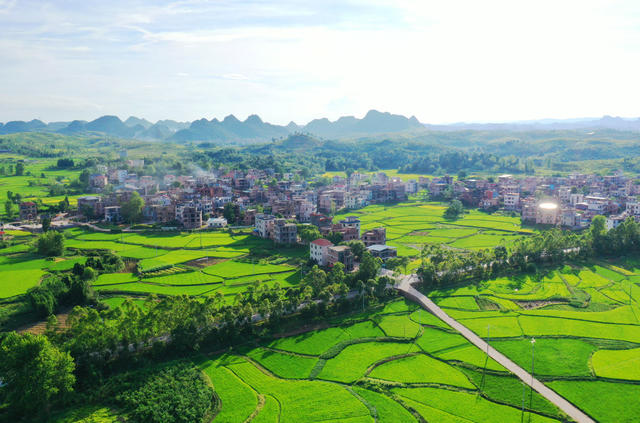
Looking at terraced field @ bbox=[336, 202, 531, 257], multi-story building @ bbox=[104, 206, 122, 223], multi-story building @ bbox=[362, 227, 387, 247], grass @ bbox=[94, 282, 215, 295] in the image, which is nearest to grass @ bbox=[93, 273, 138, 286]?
grass @ bbox=[94, 282, 215, 295]

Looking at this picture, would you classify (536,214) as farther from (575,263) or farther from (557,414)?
(557,414)

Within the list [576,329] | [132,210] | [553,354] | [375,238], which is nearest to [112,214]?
[132,210]

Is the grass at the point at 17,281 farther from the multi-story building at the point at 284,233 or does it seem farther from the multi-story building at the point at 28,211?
the multi-story building at the point at 28,211

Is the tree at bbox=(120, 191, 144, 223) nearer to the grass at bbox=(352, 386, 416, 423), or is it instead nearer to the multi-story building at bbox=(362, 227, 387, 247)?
the multi-story building at bbox=(362, 227, 387, 247)

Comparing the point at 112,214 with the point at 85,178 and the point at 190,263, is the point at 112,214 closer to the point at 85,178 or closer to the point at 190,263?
the point at 190,263

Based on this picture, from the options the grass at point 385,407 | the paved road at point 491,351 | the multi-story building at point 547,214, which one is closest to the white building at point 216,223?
the paved road at point 491,351
